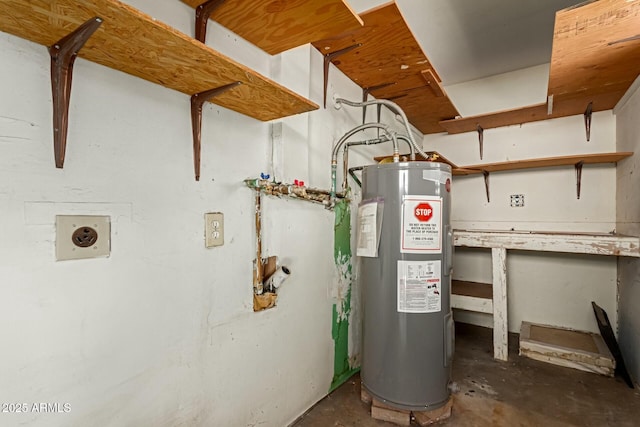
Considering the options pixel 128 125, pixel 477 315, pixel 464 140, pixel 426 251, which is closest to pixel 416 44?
pixel 426 251

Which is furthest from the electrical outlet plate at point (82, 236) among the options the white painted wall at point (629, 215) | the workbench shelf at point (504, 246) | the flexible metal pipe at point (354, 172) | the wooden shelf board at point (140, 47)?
the white painted wall at point (629, 215)

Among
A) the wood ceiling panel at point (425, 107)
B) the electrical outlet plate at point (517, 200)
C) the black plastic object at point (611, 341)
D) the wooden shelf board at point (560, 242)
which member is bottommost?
the black plastic object at point (611, 341)

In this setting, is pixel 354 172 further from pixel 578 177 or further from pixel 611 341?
pixel 611 341

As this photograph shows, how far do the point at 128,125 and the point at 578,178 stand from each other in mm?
3223

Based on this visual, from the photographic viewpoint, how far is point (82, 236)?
86 cm

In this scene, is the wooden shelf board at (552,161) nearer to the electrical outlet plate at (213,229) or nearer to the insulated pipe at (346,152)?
the insulated pipe at (346,152)

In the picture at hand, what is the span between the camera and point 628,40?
4.68 ft

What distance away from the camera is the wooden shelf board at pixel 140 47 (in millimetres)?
646

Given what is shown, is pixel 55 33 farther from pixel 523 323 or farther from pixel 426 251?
pixel 523 323

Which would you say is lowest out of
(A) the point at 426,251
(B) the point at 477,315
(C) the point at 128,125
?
(B) the point at 477,315

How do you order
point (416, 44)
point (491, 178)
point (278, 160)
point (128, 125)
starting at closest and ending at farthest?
1. point (128, 125)
2. point (278, 160)
3. point (416, 44)
4. point (491, 178)

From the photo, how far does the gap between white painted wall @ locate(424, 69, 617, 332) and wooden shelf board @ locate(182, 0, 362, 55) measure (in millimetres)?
2326

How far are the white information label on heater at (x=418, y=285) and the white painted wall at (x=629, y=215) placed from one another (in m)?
1.48

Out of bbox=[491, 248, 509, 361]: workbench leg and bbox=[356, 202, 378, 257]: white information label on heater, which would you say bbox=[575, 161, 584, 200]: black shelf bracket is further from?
bbox=[356, 202, 378, 257]: white information label on heater
